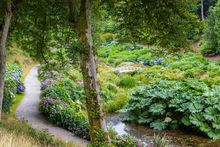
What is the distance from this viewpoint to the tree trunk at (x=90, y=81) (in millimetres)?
8906

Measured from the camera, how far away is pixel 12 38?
15.8m

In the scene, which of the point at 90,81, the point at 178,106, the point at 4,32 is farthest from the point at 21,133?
the point at 178,106

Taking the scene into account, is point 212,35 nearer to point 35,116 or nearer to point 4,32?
point 35,116

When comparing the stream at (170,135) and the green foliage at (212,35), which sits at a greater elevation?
the green foliage at (212,35)

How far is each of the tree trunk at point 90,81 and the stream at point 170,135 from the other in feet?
19.0

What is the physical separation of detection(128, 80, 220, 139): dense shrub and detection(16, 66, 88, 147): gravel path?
13.9 feet

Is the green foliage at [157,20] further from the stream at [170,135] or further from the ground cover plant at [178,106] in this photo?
the stream at [170,135]

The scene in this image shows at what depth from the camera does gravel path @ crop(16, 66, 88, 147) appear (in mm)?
13677

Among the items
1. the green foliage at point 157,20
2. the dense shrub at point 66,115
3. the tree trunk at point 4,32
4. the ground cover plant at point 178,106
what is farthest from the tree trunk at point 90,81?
the ground cover plant at point 178,106

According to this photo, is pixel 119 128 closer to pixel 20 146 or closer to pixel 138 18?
pixel 138 18

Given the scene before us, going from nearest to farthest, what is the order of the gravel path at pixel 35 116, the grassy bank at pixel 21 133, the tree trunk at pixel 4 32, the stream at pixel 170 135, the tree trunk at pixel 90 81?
1. the grassy bank at pixel 21 133
2. the tree trunk at pixel 90 81
3. the tree trunk at pixel 4 32
4. the gravel path at pixel 35 116
5. the stream at pixel 170 135

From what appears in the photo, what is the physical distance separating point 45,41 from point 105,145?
6.73 m

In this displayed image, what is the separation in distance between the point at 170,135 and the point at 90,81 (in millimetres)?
7559

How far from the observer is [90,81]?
8.91 metres
